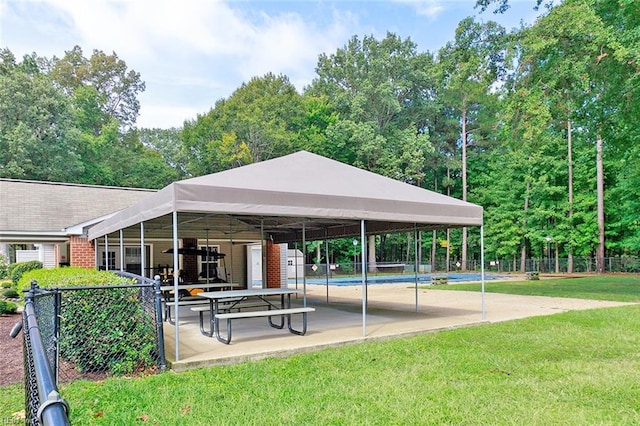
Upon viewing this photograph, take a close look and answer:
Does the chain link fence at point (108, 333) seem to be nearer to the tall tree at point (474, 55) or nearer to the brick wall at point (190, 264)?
the brick wall at point (190, 264)

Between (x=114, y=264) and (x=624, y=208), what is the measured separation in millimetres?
30340

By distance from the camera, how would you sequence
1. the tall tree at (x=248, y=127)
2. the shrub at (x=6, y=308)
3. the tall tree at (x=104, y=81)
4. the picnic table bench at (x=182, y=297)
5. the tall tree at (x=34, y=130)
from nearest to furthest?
the picnic table bench at (x=182, y=297) < the shrub at (x=6, y=308) < the tall tree at (x=34, y=130) < the tall tree at (x=248, y=127) < the tall tree at (x=104, y=81)

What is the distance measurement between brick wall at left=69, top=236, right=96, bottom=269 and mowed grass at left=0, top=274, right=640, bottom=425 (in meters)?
10.8

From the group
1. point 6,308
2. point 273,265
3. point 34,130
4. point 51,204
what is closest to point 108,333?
point 6,308

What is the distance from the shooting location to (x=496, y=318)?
9.59m

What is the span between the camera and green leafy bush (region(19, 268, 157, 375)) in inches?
221

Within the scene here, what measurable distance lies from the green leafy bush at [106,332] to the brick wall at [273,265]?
1175cm

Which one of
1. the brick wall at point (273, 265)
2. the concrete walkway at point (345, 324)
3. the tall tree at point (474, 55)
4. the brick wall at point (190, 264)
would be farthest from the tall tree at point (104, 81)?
the concrete walkway at point (345, 324)

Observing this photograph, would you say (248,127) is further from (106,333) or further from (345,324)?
(106,333)

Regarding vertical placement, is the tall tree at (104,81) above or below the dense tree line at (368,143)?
above

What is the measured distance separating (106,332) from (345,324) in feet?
14.8

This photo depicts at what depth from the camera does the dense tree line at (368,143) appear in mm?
31922

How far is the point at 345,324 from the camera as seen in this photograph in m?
8.91

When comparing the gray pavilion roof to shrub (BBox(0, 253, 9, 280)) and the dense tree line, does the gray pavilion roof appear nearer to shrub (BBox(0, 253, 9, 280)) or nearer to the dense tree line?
shrub (BBox(0, 253, 9, 280))
